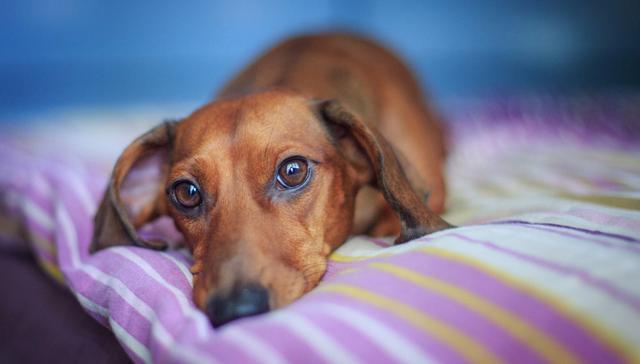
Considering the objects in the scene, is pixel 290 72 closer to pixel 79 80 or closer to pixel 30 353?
pixel 30 353

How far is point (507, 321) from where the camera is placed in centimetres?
101

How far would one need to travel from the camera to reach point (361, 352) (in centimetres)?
98

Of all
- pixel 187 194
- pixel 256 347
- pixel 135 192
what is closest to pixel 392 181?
pixel 187 194

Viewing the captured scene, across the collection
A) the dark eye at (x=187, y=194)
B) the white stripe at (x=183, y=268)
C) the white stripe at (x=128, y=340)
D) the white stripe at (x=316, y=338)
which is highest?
the dark eye at (x=187, y=194)

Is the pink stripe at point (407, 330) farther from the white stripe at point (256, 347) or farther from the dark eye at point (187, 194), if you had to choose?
the dark eye at point (187, 194)

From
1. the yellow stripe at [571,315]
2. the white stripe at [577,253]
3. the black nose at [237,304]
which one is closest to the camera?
the yellow stripe at [571,315]

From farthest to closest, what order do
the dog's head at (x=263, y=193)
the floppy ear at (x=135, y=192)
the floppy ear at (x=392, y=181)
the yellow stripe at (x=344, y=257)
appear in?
the floppy ear at (x=135, y=192)
the floppy ear at (x=392, y=181)
the yellow stripe at (x=344, y=257)
the dog's head at (x=263, y=193)

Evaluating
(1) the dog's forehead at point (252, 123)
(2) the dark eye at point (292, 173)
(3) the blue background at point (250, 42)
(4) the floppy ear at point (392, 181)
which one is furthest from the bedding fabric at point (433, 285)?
(3) the blue background at point (250, 42)

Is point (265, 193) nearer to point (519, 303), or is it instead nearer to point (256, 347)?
point (256, 347)

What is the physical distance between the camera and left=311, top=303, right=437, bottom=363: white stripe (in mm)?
974

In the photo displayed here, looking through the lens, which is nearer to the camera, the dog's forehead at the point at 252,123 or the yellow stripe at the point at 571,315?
the yellow stripe at the point at 571,315

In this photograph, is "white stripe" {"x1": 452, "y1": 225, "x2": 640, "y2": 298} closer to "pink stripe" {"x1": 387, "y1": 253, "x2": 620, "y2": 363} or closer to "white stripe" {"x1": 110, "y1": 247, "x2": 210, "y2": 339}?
"pink stripe" {"x1": 387, "y1": 253, "x2": 620, "y2": 363}

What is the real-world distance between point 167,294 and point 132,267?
0.77ft

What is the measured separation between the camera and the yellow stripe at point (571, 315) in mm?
952
